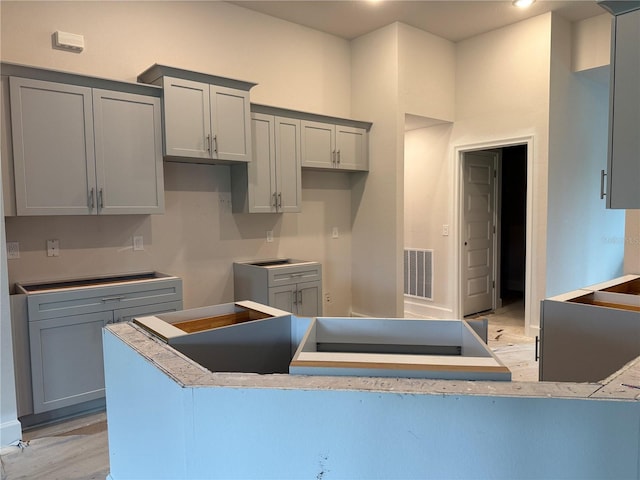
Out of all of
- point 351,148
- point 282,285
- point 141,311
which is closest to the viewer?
point 141,311

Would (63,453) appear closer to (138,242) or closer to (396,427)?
(138,242)

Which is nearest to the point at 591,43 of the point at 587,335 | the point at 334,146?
the point at 334,146

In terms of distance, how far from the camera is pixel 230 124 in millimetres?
3543

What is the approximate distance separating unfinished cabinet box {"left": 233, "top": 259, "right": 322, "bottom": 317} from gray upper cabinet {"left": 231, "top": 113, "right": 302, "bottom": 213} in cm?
55

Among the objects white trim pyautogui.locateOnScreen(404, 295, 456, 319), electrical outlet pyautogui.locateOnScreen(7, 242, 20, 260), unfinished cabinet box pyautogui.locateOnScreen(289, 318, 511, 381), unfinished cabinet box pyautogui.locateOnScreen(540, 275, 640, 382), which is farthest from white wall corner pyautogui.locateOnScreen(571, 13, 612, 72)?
electrical outlet pyautogui.locateOnScreen(7, 242, 20, 260)

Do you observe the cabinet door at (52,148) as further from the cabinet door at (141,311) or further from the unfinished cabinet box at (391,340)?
the unfinished cabinet box at (391,340)

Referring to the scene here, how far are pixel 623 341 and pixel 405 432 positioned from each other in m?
1.44

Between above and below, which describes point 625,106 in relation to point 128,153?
below

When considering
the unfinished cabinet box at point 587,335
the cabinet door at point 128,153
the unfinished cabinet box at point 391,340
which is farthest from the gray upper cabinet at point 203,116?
the unfinished cabinet box at point 587,335

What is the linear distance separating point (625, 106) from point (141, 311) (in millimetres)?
2935

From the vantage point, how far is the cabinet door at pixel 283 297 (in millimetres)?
3764

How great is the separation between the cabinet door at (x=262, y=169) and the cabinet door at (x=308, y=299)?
0.79m

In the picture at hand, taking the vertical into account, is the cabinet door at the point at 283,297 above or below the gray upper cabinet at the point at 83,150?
below

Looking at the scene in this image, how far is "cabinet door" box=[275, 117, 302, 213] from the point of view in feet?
13.1
